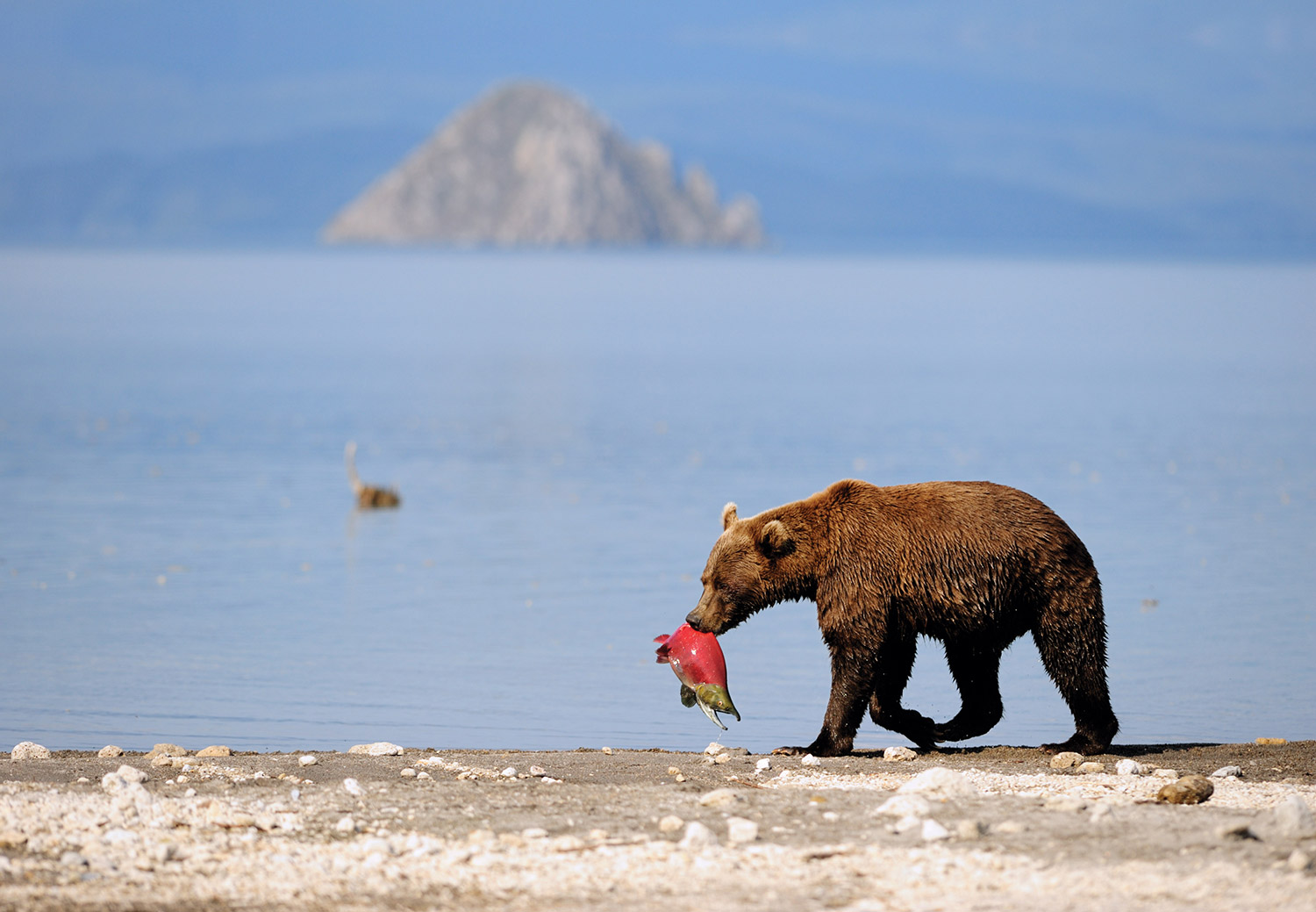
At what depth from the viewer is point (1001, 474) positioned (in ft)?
95.8

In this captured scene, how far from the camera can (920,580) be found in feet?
35.4

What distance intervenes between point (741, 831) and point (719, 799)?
70 centimetres

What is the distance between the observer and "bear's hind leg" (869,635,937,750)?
11305 mm

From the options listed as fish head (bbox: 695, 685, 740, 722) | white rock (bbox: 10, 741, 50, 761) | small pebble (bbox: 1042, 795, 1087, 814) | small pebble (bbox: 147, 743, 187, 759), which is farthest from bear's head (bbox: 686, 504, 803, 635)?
white rock (bbox: 10, 741, 50, 761)

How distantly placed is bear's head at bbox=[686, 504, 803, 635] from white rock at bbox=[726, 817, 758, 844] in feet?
9.58

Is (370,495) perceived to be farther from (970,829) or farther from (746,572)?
(970,829)

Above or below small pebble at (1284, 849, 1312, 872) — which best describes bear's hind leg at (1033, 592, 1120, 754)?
above

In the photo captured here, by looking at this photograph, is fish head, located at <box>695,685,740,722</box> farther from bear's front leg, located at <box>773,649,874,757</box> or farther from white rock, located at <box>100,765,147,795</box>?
white rock, located at <box>100,765,147,795</box>

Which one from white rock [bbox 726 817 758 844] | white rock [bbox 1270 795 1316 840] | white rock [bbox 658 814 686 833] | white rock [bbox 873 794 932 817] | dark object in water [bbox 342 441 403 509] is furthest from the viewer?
dark object in water [bbox 342 441 403 509]

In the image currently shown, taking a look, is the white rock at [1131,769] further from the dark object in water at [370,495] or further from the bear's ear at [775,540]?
the dark object in water at [370,495]

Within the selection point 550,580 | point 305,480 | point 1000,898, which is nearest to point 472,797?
point 1000,898

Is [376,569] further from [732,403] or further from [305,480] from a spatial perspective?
[732,403]

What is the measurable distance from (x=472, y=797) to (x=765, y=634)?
8138mm

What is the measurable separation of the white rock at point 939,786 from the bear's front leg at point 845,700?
5.91 feet
